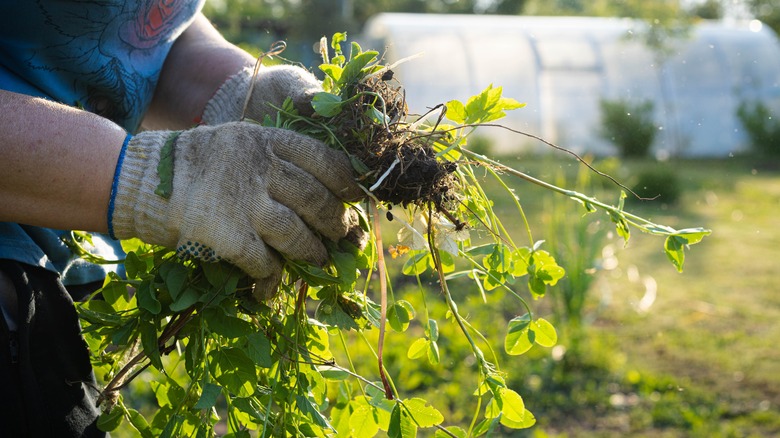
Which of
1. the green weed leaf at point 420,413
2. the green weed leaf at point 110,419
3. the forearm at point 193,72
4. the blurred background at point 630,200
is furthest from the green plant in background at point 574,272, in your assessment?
the green weed leaf at point 110,419

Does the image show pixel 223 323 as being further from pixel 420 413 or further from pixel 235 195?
pixel 420 413

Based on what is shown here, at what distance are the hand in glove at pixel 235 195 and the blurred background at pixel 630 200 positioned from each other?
136 centimetres

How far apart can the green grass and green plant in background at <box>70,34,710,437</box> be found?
1.82 meters

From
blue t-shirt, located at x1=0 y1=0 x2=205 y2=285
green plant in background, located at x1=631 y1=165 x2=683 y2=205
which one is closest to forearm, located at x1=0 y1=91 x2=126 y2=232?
blue t-shirt, located at x1=0 y1=0 x2=205 y2=285

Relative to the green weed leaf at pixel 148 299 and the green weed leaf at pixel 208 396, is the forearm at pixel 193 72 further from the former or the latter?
the green weed leaf at pixel 208 396

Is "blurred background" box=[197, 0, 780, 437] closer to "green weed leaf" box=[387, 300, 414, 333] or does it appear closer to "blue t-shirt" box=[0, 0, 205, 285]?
"blue t-shirt" box=[0, 0, 205, 285]

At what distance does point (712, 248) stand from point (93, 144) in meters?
6.38

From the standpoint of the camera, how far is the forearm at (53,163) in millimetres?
1337

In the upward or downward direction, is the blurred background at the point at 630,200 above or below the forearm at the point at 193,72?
below

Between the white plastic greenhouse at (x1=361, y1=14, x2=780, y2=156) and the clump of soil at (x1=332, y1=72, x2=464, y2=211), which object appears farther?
the white plastic greenhouse at (x1=361, y1=14, x2=780, y2=156)

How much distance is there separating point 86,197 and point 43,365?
299 millimetres

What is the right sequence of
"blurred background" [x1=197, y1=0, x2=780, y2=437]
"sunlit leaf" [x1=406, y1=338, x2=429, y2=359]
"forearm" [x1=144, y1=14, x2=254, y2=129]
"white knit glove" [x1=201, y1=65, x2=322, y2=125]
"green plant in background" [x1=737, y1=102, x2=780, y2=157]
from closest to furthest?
"sunlit leaf" [x1=406, y1=338, x2=429, y2=359], "white knit glove" [x1=201, y1=65, x2=322, y2=125], "forearm" [x1=144, y1=14, x2=254, y2=129], "blurred background" [x1=197, y1=0, x2=780, y2=437], "green plant in background" [x1=737, y1=102, x2=780, y2=157]

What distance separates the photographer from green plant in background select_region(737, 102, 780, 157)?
38.5 feet

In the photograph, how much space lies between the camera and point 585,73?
11.7 m
